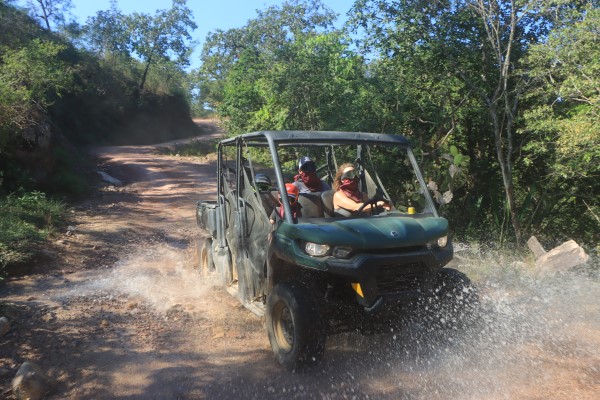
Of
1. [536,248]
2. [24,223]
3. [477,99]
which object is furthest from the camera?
[477,99]

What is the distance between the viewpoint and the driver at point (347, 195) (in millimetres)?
4645

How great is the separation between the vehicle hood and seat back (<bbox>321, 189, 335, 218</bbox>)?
568 millimetres

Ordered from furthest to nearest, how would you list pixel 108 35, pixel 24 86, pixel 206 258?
pixel 108 35 < pixel 24 86 < pixel 206 258

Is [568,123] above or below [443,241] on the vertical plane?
above

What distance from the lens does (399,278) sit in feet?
12.5

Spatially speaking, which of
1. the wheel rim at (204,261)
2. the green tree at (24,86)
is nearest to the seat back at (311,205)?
the wheel rim at (204,261)

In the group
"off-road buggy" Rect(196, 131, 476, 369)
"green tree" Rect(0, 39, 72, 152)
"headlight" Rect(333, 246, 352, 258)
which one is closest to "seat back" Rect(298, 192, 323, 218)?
"off-road buggy" Rect(196, 131, 476, 369)

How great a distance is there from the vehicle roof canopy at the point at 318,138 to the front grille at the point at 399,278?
143 cm

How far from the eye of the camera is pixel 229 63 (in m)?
31.0

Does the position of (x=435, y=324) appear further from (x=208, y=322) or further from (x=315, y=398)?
(x=208, y=322)

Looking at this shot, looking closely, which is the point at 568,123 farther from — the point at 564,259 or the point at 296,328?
the point at 296,328

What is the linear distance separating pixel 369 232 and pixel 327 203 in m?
1.05

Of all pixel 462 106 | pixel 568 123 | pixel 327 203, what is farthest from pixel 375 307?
pixel 462 106

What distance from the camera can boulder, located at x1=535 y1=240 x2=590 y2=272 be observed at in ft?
22.3
